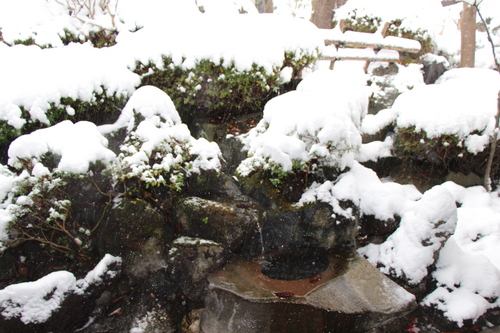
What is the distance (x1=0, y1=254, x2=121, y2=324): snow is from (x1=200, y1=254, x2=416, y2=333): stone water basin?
1634mm

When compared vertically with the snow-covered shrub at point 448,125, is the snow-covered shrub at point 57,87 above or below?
above

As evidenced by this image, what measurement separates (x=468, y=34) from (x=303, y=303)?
11.5 metres

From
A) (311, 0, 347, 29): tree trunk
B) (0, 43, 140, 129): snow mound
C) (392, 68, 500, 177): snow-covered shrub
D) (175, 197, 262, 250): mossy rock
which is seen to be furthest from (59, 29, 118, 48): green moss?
(311, 0, 347, 29): tree trunk

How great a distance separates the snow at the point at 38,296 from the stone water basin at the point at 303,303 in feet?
5.36

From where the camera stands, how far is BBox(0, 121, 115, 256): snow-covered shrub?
130 inches

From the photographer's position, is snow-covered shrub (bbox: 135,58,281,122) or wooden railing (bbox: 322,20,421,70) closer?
snow-covered shrub (bbox: 135,58,281,122)

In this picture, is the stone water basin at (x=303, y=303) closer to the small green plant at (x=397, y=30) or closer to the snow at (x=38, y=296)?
the snow at (x=38, y=296)

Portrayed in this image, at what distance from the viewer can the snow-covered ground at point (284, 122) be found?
12.3 ft

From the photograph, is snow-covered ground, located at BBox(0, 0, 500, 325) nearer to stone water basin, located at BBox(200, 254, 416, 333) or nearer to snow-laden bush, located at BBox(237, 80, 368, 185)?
snow-laden bush, located at BBox(237, 80, 368, 185)

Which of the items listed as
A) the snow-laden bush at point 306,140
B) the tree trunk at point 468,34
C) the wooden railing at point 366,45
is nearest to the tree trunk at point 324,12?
the wooden railing at point 366,45

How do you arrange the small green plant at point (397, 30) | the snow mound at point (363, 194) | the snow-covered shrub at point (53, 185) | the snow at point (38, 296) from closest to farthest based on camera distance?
the snow at point (38, 296)
the snow-covered shrub at point (53, 185)
the snow mound at point (363, 194)
the small green plant at point (397, 30)

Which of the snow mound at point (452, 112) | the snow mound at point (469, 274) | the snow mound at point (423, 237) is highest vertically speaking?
the snow mound at point (452, 112)

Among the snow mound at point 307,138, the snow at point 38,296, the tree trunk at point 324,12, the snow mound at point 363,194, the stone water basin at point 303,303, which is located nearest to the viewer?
the stone water basin at point 303,303

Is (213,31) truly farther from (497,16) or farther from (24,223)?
(497,16)
